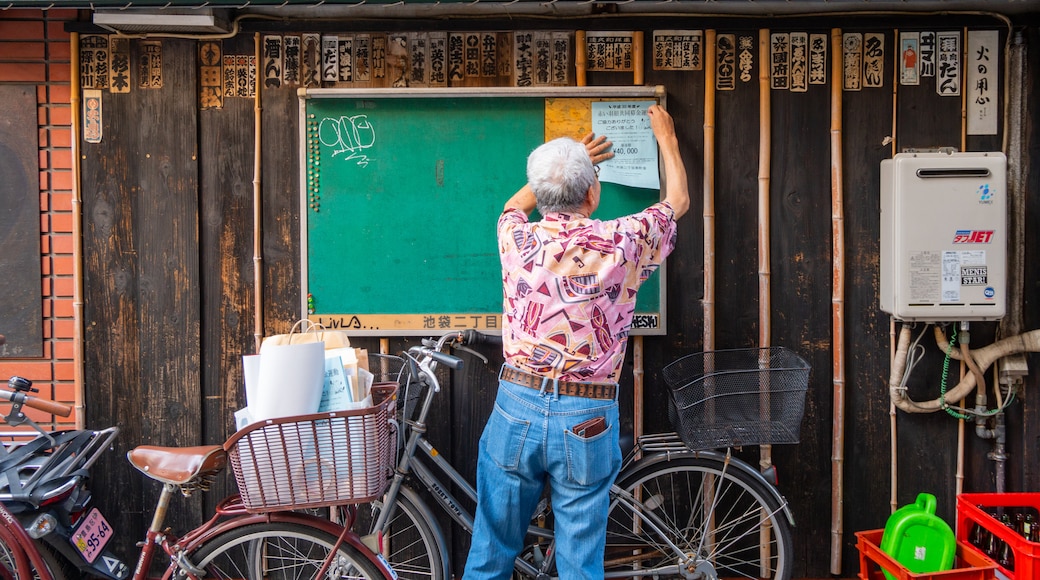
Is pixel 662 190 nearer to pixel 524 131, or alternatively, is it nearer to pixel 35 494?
pixel 524 131

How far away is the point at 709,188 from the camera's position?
166 inches

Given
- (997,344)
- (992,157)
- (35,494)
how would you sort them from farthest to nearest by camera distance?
1. (997,344)
2. (992,157)
3. (35,494)

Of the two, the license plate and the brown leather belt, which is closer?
the brown leather belt

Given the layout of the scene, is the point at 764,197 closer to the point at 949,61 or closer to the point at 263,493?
the point at 949,61

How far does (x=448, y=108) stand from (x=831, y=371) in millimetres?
2598

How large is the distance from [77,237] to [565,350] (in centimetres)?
293

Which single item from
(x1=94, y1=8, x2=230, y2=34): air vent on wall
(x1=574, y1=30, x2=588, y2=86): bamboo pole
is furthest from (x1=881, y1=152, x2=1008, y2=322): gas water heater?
(x1=94, y1=8, x2=230, y2=34): air vent on wall

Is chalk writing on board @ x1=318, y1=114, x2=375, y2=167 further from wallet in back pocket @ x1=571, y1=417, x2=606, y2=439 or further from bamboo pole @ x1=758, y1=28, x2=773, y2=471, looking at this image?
bamboo pole @ x1=758, y1=28, x2=773, y2=471

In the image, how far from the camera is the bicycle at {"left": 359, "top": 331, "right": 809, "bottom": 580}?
11.9 ft

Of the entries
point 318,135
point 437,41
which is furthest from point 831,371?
point 318,135

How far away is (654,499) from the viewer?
13.2 ft

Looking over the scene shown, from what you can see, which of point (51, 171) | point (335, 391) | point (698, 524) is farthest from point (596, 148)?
point (51, 171)

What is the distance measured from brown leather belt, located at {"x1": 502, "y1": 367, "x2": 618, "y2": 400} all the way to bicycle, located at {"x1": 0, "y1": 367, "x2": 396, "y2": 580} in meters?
0.58

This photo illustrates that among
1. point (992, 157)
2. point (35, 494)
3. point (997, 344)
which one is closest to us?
point (35, 494)
